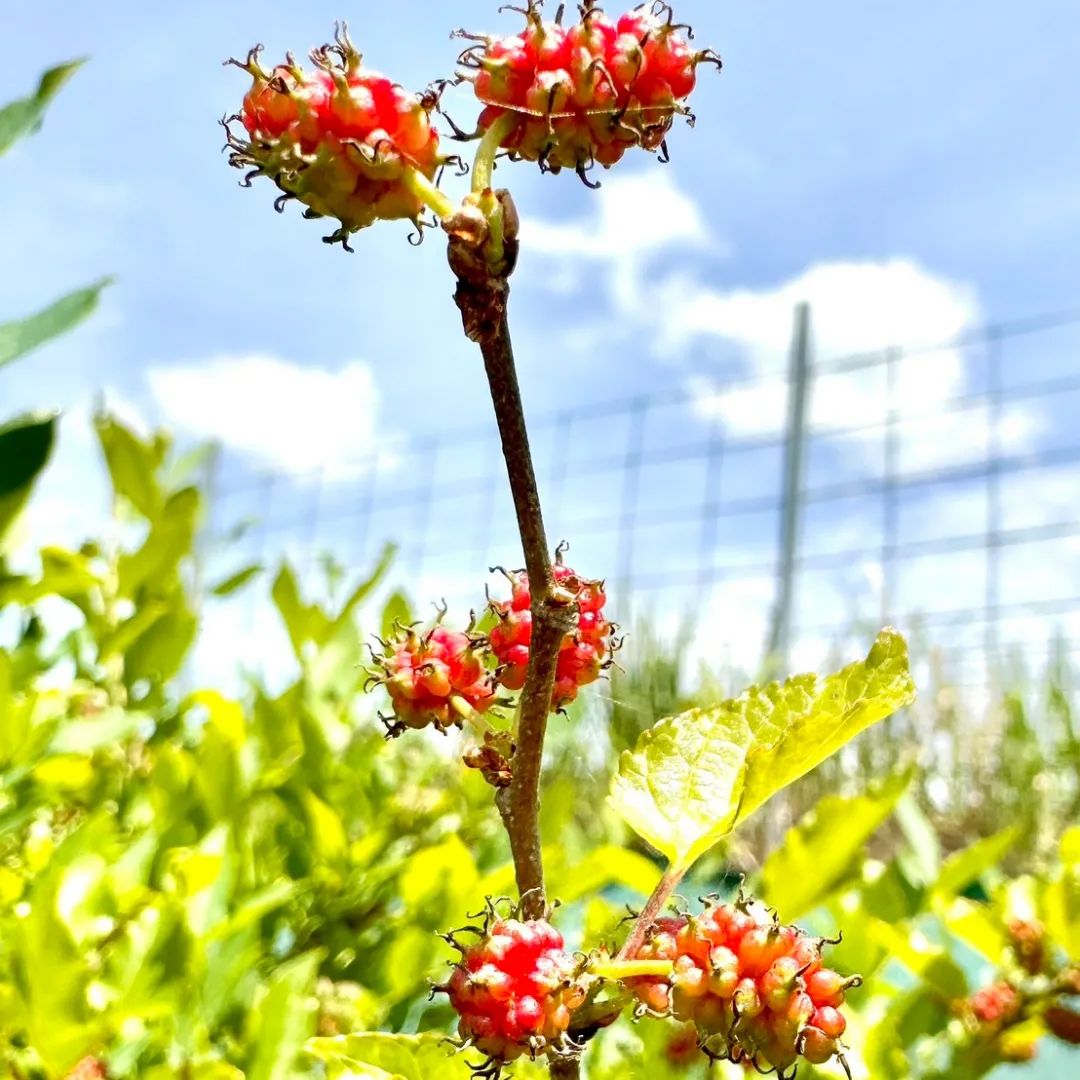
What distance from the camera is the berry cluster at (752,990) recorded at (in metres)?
0.31

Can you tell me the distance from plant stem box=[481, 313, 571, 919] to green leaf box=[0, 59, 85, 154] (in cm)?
39

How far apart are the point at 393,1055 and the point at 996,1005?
0.42m

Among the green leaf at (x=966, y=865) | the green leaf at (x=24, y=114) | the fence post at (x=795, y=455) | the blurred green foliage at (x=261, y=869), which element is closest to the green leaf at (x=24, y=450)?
the blurred green foliage at (x=261, y=869)

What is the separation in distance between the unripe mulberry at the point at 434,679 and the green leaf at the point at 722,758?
0.06 meters

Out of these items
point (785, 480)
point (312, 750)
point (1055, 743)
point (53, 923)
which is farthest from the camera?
point (785, 480)

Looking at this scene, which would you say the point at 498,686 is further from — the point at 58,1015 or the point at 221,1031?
the point at 221,1031

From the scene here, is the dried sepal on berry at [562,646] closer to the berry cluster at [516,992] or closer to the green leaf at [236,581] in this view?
the berry cluster at [516,992]

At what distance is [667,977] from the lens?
323 millimetres

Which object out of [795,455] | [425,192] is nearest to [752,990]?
[425,192]

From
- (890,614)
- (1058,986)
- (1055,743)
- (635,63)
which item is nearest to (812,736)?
(635,63)

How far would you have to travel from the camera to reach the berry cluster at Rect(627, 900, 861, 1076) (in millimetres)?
306

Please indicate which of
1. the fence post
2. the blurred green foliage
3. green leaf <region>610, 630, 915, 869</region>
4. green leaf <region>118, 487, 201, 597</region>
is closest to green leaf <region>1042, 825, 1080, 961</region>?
→ the blurred green foliage

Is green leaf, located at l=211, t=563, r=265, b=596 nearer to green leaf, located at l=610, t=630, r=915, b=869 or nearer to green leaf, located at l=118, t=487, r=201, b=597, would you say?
green leaf, located at l=118, t=487, r=201, b=597

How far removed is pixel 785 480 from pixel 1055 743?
2.10m
